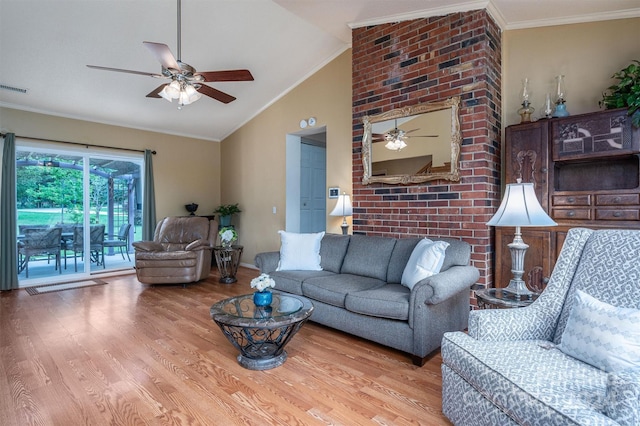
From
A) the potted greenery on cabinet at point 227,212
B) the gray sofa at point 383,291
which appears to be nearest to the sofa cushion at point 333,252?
the gray sofa at point 383,291

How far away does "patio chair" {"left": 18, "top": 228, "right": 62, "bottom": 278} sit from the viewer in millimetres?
4820

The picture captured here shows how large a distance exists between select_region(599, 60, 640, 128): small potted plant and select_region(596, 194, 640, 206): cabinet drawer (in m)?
0.53

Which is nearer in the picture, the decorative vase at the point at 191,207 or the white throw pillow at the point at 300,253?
the white throw pillow at the point at 300,253

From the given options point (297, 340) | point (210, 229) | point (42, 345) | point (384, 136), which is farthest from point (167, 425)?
point (210, 229)

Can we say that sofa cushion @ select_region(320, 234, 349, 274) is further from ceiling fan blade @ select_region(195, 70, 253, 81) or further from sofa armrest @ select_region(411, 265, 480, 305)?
ceiling fan blade @ select_region(195, 70, 253, 81)

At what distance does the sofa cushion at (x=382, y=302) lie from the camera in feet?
8.02

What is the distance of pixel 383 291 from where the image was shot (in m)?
2.69

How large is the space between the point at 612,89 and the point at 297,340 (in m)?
3.41

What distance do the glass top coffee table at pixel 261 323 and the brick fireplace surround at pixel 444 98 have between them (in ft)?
5.49

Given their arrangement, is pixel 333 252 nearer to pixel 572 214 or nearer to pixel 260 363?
pixel 260 363

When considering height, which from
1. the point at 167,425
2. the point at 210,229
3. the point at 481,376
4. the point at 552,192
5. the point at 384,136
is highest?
the point at 384,136

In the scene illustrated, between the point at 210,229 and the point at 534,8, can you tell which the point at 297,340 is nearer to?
the point at 210,229

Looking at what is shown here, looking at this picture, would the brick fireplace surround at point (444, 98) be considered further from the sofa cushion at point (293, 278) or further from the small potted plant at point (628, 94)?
the sofa cushion at point (293, 278)

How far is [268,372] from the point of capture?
7.54 ft
